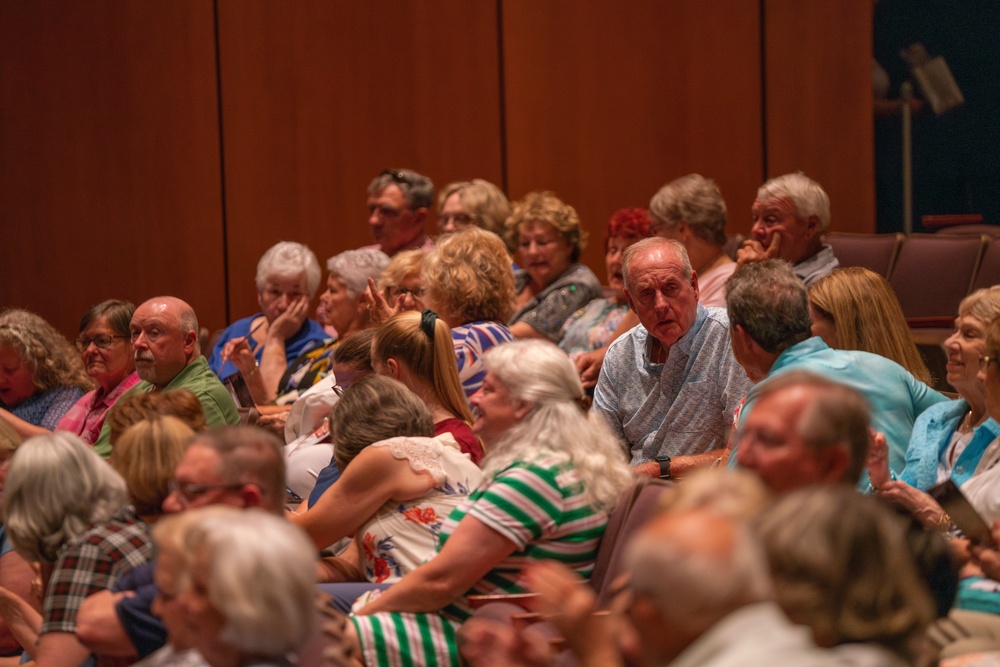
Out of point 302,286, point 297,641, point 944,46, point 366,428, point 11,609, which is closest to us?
point 297,641

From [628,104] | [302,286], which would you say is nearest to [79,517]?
[302,286]

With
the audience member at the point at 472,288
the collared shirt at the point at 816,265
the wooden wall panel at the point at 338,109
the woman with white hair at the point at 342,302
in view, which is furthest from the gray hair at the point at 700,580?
the wooden wall panel at the point at 338,109

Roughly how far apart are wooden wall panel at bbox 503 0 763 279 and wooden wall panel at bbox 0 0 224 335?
1687 mm

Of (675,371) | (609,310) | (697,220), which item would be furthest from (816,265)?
(675,371)

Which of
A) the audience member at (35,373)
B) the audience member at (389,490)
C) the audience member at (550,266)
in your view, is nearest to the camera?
the audience member at (389,490)

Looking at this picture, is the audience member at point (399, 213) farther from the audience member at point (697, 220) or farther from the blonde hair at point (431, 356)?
the blonde hair at point (431, 356)

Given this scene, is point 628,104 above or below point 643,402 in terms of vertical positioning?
above

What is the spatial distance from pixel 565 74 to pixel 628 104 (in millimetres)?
382

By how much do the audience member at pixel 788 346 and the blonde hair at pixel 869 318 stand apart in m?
0.25

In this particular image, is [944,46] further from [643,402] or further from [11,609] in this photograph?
[11,609]

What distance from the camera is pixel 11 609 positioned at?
2619 millimetres

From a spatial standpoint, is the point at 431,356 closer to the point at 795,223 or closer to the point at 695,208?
the point at 695,208

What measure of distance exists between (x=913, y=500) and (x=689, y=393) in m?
0.91

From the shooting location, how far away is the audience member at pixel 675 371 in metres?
3.32
